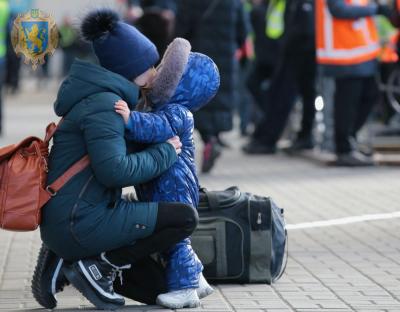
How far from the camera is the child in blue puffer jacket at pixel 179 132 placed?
6215 millimetres

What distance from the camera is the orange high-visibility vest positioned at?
12.7m

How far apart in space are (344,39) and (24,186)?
7.05 m

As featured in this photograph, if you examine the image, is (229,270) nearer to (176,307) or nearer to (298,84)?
(176,307)

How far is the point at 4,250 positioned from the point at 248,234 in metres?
1.98

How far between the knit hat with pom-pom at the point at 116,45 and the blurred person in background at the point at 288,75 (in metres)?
7.82

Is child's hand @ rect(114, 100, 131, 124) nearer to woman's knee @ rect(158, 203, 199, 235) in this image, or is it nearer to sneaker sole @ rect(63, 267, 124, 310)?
woman's knee @ rect(158, 203, 199, 235)

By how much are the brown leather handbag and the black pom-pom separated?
47 centimetres

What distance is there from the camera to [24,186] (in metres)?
6.01

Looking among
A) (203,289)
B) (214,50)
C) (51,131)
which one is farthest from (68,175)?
(214,50)

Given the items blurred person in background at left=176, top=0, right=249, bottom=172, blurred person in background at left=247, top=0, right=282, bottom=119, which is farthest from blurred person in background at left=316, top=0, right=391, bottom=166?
blurred person in background at left=247, top=0, right=282, bottom=119

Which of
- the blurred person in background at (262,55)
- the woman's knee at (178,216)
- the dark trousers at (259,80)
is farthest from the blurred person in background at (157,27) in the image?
the woman's knee at (178,216)

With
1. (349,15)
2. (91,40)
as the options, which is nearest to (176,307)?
(91,40)

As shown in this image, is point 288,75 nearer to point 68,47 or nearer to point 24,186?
point 24,186

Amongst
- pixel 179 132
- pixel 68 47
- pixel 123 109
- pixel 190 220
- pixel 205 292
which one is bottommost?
pixel 68 47
